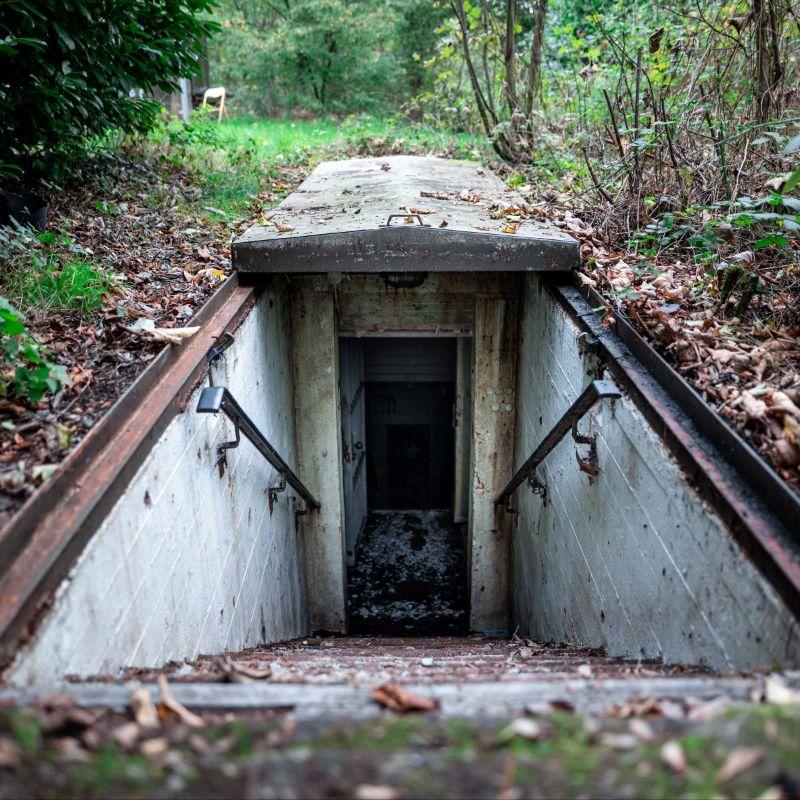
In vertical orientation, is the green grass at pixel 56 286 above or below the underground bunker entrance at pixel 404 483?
above

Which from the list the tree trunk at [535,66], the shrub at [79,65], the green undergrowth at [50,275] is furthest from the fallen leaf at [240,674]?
the tree trunk at [535,66]

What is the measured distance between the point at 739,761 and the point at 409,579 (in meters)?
5.84

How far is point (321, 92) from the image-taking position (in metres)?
16.6

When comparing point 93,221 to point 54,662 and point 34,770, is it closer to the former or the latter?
point 54,662

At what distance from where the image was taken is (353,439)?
7.03 meters

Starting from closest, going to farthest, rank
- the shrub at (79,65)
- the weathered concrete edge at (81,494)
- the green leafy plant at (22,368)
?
1. the weathered concrete edge at (81,494)
2. the green leafy plant at (22,368)
3. the shrub at (79,65)

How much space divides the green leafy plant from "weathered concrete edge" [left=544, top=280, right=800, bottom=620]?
7.41 ft

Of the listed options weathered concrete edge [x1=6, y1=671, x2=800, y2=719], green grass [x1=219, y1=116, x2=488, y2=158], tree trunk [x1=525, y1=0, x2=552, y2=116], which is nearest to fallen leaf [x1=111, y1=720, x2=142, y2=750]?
weathered concrete edge [x1=6, y1=671, x2=800, y2=719]

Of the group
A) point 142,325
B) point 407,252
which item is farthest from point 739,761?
point 407,252

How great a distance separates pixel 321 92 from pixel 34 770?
58.6 feet

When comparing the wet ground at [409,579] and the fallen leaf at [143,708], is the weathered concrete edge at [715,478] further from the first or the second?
the wet ground at [409,579]

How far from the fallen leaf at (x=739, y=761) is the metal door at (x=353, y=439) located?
491 cm

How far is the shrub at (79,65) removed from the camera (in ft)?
12.2

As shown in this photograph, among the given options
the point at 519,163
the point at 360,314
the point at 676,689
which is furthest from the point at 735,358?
the point at 519,163
